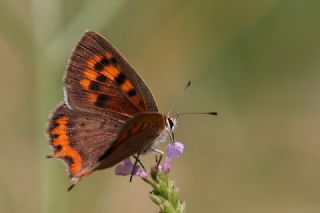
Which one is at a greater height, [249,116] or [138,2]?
[138,2]

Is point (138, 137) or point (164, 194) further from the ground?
point (138, 137)

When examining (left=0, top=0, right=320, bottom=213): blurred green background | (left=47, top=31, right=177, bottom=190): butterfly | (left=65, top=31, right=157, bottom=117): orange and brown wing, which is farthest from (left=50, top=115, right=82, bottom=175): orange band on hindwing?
(left=0, top=0, right=320, bottom=213): blurred green background

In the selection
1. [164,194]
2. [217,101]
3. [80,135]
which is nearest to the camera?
[164,194]

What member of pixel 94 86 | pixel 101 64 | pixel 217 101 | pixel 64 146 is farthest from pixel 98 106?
pixel 217 101

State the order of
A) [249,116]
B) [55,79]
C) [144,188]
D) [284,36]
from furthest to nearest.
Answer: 1. [284,36]
2. [249,116]
3. [144,188]
4. [55,79]

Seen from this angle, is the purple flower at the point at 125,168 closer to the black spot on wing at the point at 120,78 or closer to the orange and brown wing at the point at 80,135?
the orange and brown wing at the point at 80,135

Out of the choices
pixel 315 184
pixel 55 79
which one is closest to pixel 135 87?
pixel 55 79

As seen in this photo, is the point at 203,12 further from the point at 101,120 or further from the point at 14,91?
the point at 101,120

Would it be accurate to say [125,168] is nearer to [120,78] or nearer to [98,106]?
[98,106]
